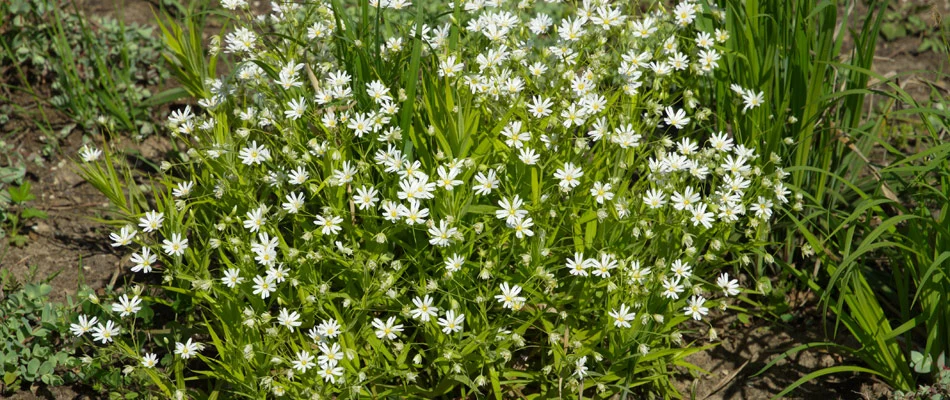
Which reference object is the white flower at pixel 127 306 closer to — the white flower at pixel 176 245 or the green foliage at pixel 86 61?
the white flower at pixel 176 245

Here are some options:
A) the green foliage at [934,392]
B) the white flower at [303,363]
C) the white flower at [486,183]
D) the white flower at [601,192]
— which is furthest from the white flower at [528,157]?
the green foliage at [934,392]

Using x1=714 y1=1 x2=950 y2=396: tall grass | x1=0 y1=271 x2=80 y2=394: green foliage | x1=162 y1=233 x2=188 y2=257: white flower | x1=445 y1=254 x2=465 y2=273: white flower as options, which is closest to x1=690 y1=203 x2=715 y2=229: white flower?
x1=714 y1=1 x2=950 y2=396: tall grass

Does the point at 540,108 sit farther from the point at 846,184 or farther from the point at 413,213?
the point at 846,184

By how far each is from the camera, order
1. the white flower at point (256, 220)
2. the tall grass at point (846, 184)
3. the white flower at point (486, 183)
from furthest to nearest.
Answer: the tall grass at point (846, 184) → the white flower at point (256, 220) → the white flower at point (486, 183)

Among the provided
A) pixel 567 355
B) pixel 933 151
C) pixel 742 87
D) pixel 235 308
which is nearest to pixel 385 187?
pixel 235 308

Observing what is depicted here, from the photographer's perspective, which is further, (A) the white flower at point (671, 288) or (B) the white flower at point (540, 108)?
(B) the white flower at point (540, 108)

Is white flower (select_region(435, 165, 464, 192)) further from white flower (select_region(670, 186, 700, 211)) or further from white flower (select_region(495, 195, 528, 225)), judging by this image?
white flower (select_region(670, 186, 700, 211))

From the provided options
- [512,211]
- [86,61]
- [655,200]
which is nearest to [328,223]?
[512,211]

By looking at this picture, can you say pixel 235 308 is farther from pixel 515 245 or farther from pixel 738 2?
pixel 738 2
